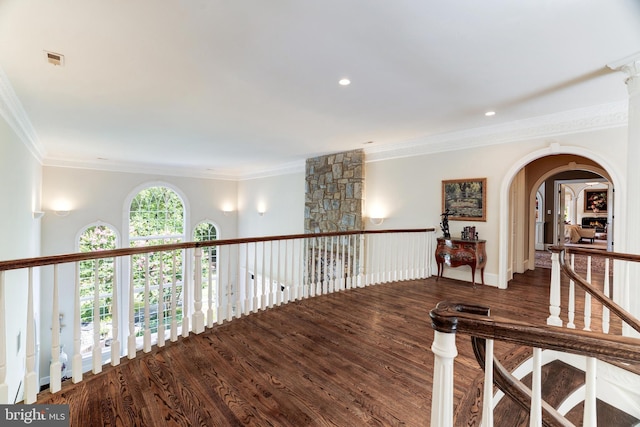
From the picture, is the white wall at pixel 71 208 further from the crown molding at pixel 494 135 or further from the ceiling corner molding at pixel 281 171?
the ceiling corner molding at pixel 281 171

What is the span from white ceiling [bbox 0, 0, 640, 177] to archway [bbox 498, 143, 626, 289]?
1.93 ft

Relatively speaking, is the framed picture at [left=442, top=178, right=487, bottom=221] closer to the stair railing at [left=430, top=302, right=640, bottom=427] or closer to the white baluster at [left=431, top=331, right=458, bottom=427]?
the stair railing at [left=430, top=302, right=640, bottom=427]

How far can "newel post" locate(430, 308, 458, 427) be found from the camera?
989mm

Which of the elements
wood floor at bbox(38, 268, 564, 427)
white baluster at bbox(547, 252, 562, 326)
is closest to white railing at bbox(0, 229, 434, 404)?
wood floor at bbox(38, 268, 564, 427)

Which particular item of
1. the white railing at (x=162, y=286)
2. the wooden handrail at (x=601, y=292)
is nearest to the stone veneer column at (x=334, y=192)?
the white railing at (x=162, y=286)

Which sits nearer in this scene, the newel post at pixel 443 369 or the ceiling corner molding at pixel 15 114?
the newel post at pixel 443 369

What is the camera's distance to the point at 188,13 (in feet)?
6.27

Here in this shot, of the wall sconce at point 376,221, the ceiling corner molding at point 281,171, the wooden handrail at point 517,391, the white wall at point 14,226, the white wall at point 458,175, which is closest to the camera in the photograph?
the wooden handrail at point 517,391

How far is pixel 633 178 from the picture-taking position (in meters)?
2.52

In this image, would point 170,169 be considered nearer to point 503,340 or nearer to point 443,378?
point 443,378

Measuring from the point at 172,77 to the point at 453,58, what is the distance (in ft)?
8.49

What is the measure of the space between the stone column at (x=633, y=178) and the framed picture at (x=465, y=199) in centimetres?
210

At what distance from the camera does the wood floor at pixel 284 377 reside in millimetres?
1771

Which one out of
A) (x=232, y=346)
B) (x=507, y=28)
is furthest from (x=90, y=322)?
(x=507, y=28)
